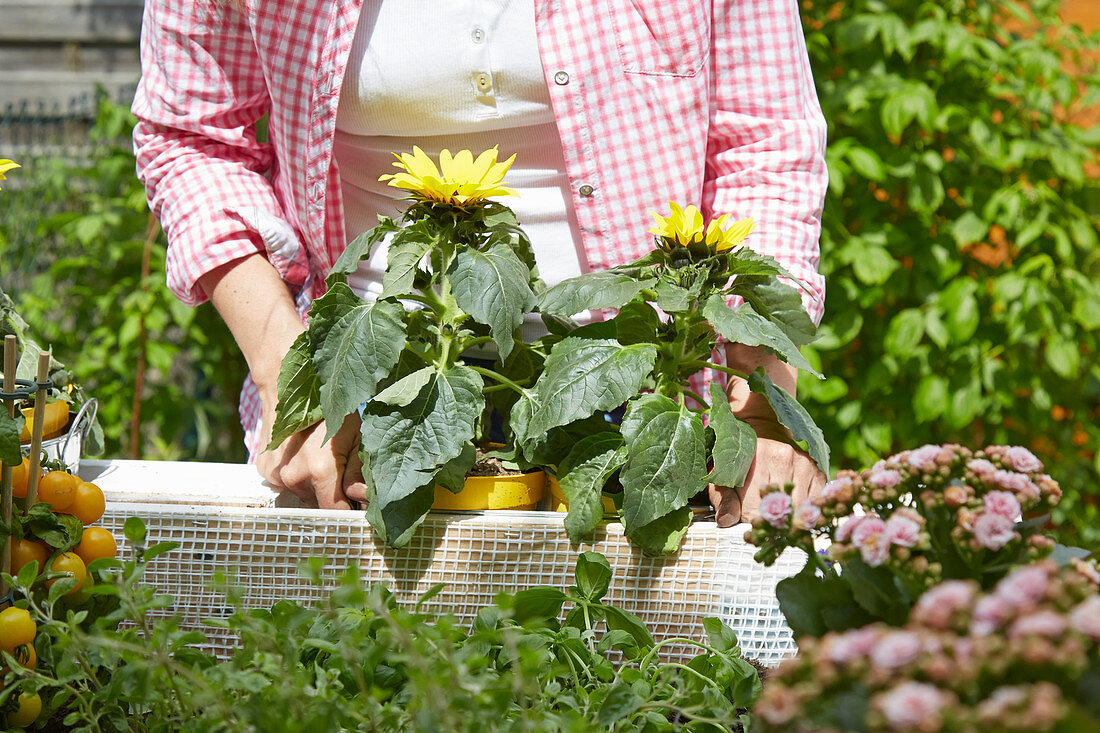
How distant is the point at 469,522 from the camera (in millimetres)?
911

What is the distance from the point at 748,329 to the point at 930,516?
336 millimetres

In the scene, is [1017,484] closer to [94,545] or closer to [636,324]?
[636,324]

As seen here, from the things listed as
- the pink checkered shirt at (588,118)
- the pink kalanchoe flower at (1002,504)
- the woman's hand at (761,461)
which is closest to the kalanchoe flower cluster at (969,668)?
the pink kalanchoe flower at (1002,504)

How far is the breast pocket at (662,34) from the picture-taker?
43.7 inches

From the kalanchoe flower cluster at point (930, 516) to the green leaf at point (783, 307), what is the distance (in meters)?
0.37

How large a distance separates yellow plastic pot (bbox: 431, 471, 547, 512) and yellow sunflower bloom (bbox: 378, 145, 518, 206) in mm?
274

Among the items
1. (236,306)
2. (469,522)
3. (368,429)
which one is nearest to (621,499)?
(469,522)

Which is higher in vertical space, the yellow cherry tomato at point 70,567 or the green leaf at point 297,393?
the green leaf at point 297,393

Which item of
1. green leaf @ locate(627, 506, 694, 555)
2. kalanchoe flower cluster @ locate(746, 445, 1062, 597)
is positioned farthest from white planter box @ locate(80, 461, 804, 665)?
kalanchoe flower cluster @ locate(746, 445, 1062, 597)

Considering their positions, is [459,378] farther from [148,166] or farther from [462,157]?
[148,166]

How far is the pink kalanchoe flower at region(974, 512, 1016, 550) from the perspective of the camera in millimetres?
472

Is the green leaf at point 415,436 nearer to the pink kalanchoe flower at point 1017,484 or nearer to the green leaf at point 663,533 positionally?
the green leaf at point 663,533

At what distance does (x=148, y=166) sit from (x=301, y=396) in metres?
0.45

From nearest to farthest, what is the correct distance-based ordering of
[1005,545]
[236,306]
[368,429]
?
[1005,545] < [368,429] < [236,306]
